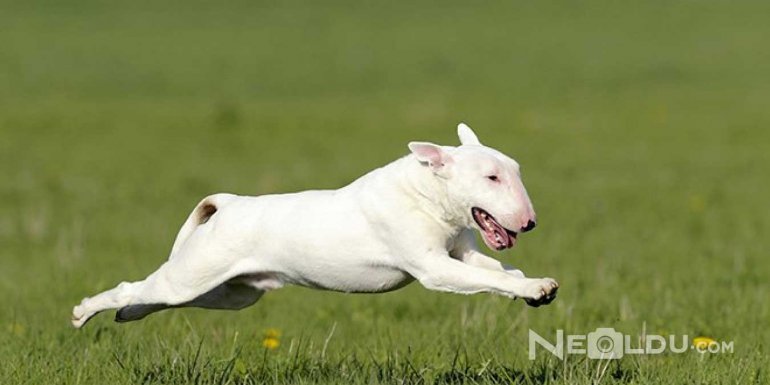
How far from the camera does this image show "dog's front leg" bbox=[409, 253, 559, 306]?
551 centimetres

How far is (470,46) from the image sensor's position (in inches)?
1732

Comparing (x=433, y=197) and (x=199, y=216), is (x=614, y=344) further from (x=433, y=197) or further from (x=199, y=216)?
(x=199, y=216)

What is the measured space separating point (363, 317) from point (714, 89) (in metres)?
27.3

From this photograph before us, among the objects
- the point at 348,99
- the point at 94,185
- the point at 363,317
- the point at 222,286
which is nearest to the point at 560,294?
the point at 363,317

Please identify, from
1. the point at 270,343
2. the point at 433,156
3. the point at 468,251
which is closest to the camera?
the point at 433,156

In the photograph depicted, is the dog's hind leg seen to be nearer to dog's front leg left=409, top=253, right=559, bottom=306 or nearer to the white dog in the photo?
the white dog

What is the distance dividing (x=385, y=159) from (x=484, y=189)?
1707 centimetres

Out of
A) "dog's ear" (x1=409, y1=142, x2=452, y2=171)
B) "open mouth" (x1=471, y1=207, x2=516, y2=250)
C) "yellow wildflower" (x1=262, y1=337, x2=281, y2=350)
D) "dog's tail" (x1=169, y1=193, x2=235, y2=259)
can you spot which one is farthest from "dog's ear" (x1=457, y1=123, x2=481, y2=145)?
"yellow wildflower" (x1=262, y1=337, x2=281, y2=350)

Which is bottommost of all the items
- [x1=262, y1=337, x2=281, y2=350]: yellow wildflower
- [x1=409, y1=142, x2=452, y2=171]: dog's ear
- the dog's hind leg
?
[x1=262, y1=337, x2=281, y2=350]: yellow wildflower

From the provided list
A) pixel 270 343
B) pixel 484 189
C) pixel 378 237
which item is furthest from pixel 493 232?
pixel 270 343

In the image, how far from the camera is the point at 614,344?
24.5 ft

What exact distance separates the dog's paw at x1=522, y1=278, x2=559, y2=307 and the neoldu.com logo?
137 cm

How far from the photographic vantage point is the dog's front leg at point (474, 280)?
217 inches

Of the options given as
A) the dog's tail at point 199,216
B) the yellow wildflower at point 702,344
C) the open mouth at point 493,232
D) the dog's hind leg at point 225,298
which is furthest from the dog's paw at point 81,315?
the yellow wildflower at point 702,344
